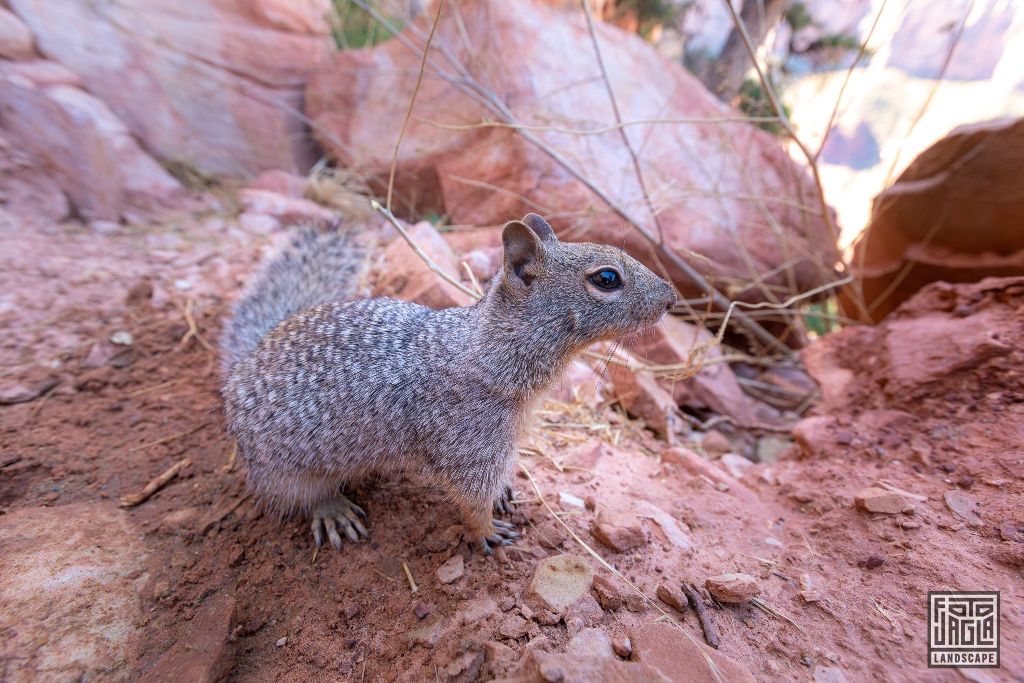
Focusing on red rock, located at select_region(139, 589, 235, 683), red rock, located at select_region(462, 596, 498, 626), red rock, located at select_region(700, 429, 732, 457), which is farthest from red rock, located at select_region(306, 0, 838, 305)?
red rock, located at select_region(139, 589, 235, 683)

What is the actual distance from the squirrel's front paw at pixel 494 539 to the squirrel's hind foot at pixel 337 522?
626 mm

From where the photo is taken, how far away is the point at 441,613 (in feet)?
7.11

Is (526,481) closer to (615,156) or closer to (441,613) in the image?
(441,613)

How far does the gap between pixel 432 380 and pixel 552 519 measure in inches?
37.0

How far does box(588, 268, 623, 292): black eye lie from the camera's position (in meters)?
2.37

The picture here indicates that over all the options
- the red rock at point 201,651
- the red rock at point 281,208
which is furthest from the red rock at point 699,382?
the red rock at point 281,208

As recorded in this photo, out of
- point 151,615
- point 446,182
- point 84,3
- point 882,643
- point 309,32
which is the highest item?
point 309,32

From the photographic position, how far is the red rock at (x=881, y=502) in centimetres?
233

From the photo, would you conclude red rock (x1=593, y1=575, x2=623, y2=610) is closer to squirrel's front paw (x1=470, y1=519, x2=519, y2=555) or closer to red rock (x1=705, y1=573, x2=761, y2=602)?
red rock (x1=705, y1=573, x2=761, y2=602)

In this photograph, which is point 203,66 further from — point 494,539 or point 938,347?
point 938,347

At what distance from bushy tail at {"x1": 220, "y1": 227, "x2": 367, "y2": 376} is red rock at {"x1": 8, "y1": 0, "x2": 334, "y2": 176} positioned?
4818 millimetres

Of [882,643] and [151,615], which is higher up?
[882,643]

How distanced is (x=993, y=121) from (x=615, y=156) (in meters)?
3.25

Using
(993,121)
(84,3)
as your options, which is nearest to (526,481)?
(993,121)
